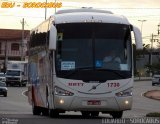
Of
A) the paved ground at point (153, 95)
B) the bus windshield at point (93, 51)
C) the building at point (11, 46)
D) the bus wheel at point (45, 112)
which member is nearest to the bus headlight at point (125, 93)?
the bus windshield at point (93, 51)

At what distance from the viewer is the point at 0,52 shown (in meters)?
127

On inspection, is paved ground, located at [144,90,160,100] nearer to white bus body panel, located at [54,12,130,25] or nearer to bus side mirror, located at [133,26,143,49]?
white bus body panel, located at [54,12,130,25]

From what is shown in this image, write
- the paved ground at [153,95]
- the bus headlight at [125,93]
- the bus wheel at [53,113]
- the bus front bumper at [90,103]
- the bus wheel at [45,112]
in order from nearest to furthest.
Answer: the bus front bumper at [90,103], the bus headlight at [125,93], the bus wheel at [53,113], the bus wheel at [45,112], the paved ground at [153,95]

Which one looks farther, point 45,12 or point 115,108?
point 45,12

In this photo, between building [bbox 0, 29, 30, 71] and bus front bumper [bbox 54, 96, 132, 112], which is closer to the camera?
bus front bumper [bbox 54, 96, 132, 112]

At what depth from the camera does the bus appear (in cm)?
2055

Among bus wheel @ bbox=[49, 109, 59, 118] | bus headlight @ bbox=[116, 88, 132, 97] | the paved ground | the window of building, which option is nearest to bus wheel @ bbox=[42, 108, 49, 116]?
bus wheel @ bbox=[49, 109, 59, 118]

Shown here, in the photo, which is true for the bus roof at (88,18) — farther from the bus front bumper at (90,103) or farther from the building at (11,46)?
the building at (11,46)

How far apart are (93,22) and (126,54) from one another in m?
1.55

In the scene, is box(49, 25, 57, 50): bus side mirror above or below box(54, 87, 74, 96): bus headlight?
above

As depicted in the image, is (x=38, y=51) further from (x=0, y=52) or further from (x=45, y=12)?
(x=0, y=52)

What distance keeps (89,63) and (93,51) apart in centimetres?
43

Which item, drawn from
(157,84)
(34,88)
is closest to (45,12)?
(157,84)

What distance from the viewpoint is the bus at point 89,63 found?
20.5 meters
